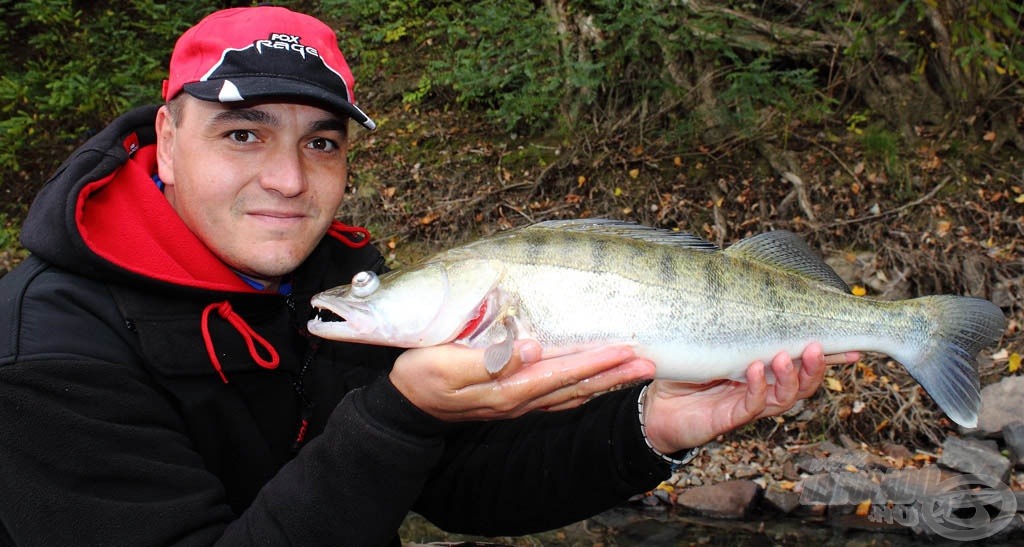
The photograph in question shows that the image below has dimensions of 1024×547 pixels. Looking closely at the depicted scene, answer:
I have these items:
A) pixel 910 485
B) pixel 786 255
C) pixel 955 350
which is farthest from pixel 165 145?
pixel 910 485

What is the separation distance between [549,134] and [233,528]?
5248 millimetres

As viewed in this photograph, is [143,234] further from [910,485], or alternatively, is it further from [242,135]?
[910,485]

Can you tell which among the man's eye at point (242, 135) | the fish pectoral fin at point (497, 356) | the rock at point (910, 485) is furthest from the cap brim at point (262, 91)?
the rock at point (910, 485)

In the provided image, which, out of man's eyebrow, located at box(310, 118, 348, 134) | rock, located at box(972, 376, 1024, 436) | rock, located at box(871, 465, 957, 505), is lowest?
rock, located at box(871, 465, 957, 505)

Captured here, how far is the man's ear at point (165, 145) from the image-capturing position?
8.05 feet

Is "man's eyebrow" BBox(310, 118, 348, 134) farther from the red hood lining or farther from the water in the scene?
the water

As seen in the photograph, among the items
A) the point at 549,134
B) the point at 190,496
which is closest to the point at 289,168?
the point at 190,496

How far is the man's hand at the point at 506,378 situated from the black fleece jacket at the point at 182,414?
2.5 inches

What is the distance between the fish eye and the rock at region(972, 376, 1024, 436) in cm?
378

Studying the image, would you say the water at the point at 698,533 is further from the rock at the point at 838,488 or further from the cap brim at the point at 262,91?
the cap brim at the point at 262,91

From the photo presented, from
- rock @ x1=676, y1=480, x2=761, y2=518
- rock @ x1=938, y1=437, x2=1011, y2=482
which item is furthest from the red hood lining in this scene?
rock @ x1=938, y1=437, x2=1011, y2=482

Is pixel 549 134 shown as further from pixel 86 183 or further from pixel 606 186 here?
pixel 86 183

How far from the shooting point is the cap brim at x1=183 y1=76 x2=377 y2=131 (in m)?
2.22

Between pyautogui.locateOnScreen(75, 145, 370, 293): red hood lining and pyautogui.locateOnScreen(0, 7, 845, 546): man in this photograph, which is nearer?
pyautogui.locateOnScreen(0, 7, 845, 546): man
